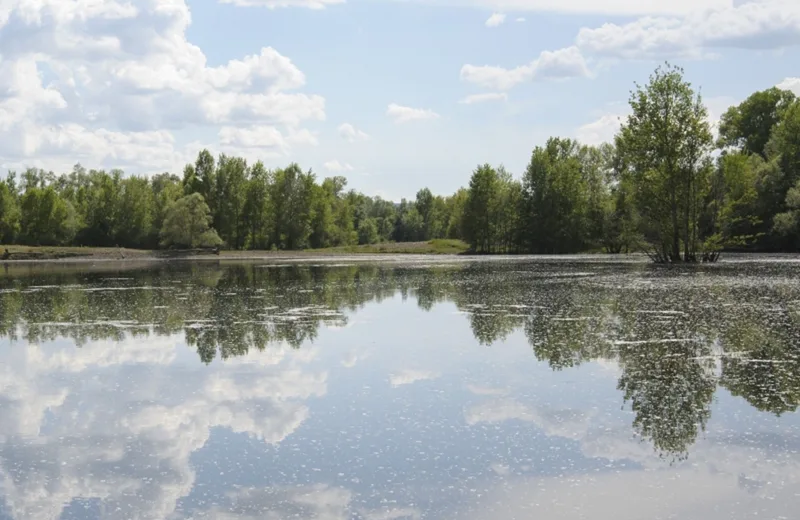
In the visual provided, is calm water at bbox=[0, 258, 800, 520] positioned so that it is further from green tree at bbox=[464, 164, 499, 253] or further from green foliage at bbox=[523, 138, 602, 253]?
green tree at bbox=[464, 164, 499, 253]

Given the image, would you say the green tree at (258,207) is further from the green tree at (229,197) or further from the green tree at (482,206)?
the green tree at (482,206)

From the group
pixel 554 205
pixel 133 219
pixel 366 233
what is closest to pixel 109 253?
pixel 133 219

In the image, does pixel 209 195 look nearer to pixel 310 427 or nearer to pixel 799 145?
pixel 799 145

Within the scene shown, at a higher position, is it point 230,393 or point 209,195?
point 209,195

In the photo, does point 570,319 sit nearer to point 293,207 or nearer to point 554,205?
point 554,205

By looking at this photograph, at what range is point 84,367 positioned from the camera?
16141 mm

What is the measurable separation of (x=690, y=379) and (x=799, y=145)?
7379 centimetres

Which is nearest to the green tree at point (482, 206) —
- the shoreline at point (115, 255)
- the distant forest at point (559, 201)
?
the distant forest at point (559, 201)

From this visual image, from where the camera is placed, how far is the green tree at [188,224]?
92.5 metres

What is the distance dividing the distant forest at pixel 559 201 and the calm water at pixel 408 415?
31.0 metres

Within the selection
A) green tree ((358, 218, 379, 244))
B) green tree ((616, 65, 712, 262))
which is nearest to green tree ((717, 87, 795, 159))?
green tree ((616, 65, 712, 262))

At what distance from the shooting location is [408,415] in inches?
448

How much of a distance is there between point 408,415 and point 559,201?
85889mm

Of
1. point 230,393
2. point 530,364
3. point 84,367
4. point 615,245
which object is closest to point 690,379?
point 530,364
